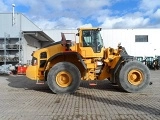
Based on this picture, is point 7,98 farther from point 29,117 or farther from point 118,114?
point 118,114

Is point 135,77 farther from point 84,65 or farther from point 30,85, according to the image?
point 30,85

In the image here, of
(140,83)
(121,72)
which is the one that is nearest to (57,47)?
(121,72)

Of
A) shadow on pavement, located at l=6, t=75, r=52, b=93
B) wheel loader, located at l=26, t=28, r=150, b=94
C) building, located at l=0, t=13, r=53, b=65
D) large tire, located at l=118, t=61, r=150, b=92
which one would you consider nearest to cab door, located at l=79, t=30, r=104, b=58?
wheel loader, located at l=26, t=28, r=150, b=94

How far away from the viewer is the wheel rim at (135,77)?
1382 cm

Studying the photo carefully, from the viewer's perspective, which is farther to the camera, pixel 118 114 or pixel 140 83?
pixel 140 83

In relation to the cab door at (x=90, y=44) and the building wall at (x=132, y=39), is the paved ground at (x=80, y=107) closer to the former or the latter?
the cab door at (x=90, y=44)

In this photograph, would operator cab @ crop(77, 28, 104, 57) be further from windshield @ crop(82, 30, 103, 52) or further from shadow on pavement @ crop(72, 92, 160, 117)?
shadow on pavement @ crop(72, 92, 160, 117)

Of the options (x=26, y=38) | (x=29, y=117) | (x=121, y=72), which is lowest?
(x=29, y=117)

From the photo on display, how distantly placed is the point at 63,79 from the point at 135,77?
3370mm

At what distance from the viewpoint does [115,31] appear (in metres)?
48.8

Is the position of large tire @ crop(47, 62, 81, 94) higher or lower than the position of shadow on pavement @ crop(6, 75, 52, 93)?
higher

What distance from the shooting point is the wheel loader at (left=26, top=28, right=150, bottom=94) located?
13.7 meters

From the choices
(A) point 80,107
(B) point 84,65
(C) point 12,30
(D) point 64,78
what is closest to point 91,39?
(B) point 84,65

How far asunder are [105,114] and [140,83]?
216 inches
